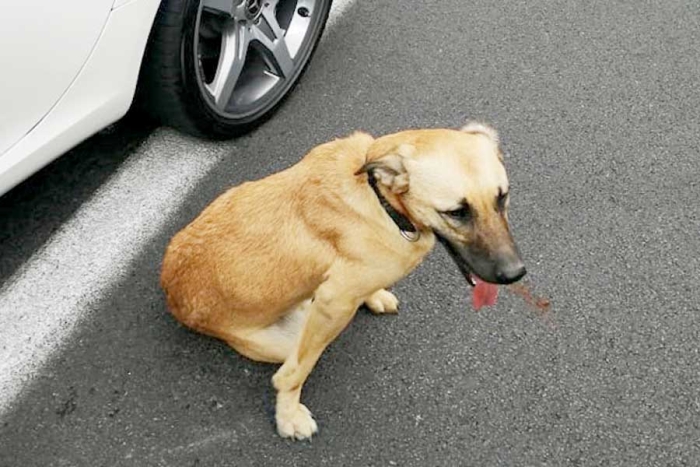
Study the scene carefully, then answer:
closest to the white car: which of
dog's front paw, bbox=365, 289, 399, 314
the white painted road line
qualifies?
the white painted road line

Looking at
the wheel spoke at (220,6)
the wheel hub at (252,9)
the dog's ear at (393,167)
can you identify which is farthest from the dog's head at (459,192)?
the wheel hub at (252,9)

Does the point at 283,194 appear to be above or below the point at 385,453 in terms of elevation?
above

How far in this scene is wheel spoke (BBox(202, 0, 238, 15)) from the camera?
322 centimetres

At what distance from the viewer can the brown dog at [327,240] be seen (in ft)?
7.32

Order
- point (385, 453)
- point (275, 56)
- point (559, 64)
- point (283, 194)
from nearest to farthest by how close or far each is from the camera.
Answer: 1. point (283, 194)
2. point (385, 453)
3. point (275, 56)
4. point (559, 64)

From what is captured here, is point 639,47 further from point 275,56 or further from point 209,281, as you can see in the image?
point 209,281

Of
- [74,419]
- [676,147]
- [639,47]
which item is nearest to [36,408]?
[74,419]

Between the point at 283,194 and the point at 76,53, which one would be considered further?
the point at 76,53

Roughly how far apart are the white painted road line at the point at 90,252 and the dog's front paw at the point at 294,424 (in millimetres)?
839

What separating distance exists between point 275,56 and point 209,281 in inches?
56.1

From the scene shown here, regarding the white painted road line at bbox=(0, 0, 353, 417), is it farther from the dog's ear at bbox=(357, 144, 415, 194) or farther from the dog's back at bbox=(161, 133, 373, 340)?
the dog's ear at bbox=(357, 144, 415, 194)

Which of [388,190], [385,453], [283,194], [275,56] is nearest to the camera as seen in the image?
[388,190]

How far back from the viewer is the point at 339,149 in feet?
8.37

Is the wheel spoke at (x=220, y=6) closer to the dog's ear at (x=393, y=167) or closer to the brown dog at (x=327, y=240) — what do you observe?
the brown dog at (x=327, y=240)
